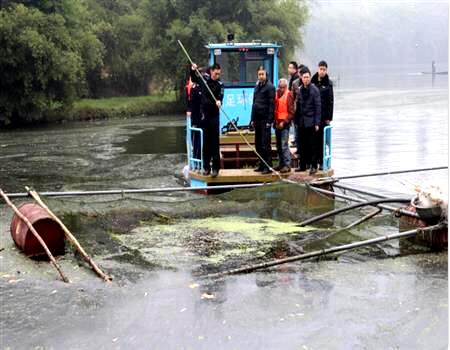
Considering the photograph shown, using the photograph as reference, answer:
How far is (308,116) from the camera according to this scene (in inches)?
465

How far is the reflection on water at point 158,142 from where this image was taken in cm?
2483

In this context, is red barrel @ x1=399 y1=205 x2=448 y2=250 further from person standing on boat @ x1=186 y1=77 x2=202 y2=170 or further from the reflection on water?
the reflection on water

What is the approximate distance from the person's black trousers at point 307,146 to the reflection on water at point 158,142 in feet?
39.5

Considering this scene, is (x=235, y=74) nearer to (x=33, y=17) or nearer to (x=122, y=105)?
(x=33, y=17)

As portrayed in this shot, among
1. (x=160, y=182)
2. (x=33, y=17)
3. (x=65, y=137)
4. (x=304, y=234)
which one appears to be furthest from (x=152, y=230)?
(x=33, y=17)

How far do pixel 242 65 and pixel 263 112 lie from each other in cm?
431

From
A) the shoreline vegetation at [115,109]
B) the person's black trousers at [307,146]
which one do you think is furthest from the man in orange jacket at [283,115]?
the shoreline vegetation at [115,109]

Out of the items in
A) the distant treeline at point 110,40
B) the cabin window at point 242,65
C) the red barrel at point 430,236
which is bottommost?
the red barrel at point 430,236

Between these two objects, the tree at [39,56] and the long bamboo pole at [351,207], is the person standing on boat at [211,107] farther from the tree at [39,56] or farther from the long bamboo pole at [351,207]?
the tree at [39,56]

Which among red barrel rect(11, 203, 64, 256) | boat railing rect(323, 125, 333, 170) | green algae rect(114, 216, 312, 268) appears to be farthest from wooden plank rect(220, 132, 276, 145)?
red barrel rect(11, 203, 64, 256)

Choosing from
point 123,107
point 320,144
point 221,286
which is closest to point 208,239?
point 221,286

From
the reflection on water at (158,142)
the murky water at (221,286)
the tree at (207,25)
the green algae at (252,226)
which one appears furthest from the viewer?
the tree at (207,25)

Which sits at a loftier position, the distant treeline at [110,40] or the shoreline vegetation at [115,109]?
the distant treeline at [110,40]

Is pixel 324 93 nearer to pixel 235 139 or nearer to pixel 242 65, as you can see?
pixel 235 139
